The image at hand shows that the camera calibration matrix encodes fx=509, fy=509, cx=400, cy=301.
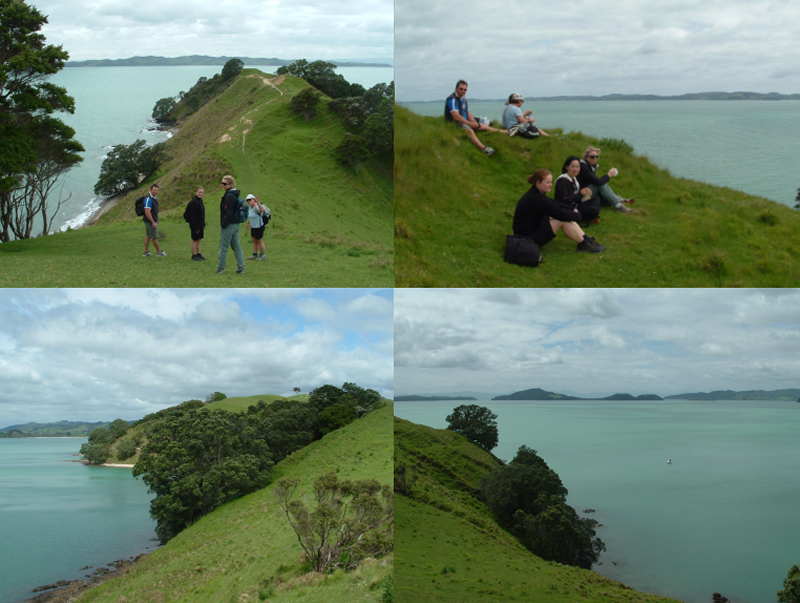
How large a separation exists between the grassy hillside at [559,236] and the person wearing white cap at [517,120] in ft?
0.81

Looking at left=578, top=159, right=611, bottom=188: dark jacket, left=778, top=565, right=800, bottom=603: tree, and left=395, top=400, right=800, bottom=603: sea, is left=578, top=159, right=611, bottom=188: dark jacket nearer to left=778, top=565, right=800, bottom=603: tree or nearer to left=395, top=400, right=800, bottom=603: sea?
left=395, top=400, right=800, bottom=603: sea

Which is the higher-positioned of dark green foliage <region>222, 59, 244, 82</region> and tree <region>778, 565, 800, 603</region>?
dark green foliage <region>222, 59, 244, 82</region>

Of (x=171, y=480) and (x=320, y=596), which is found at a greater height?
(x=320, y=596)

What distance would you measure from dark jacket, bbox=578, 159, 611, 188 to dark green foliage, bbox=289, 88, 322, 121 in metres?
45.4

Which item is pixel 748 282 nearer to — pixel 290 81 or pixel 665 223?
pixel 665 223

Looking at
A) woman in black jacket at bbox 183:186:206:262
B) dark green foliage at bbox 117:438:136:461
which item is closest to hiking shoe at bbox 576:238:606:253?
woman in black jacket at bbox 183:186:206:262

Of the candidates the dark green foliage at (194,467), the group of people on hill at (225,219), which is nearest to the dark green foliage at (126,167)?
the dark green foliage at (194,467)

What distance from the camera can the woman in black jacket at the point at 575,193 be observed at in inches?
365

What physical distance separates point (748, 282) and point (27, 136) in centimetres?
2514

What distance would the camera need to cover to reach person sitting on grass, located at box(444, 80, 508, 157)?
11172 millimetres

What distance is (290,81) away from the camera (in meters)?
58.5

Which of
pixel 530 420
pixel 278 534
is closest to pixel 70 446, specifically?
pixel 278 534

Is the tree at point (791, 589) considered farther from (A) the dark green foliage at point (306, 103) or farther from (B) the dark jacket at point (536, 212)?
(A) the dark green foliage at point (306, 103)

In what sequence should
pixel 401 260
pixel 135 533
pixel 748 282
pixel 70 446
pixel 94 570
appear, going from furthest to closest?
pixel 70 446 → pixel 135 533 → pixel 94 570 → pixel 748 282 → pixel 401 260
